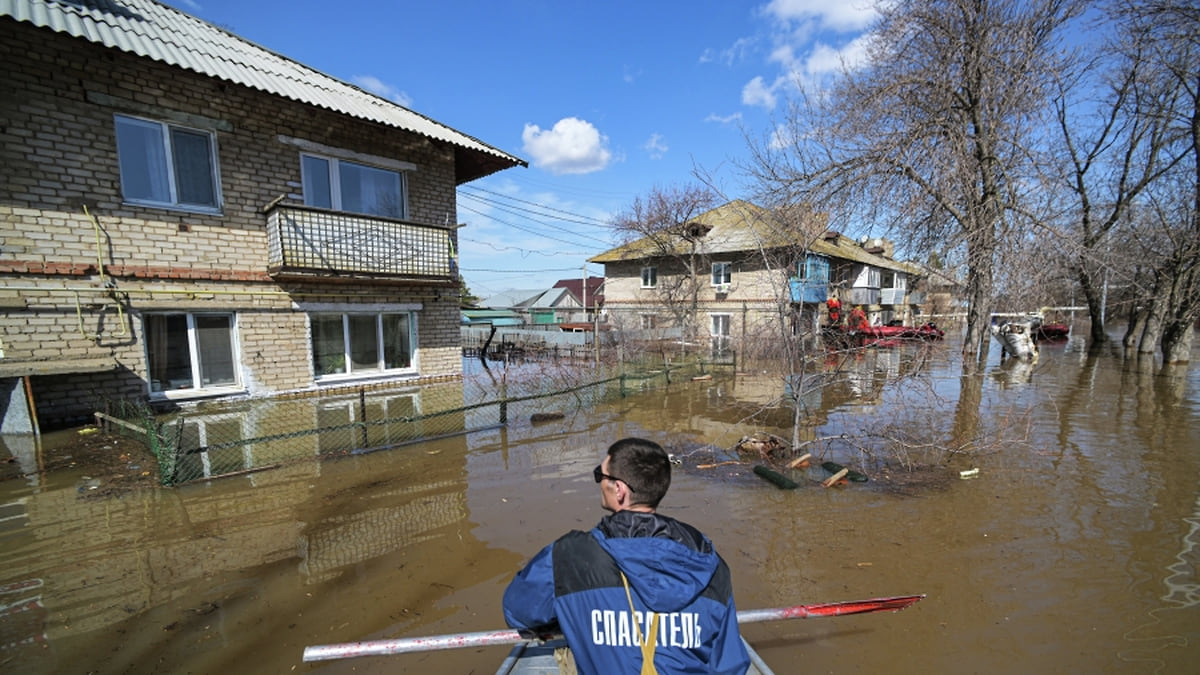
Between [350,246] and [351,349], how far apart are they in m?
2.14

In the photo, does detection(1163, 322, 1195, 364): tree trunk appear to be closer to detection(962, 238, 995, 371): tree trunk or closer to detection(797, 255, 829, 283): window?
detection(962, 238, 995, 371): tree trunk

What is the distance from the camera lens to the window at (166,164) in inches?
271

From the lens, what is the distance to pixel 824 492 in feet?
17.2

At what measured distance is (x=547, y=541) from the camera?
13.7 feet

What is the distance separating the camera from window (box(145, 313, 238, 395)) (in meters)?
7.29

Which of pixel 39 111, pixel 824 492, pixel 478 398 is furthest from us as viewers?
pixel 478 398

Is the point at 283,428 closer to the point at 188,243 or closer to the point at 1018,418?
the point at 188,243

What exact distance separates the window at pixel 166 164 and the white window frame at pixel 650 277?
21.3 meters

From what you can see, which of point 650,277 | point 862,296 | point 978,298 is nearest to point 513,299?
point 650,277

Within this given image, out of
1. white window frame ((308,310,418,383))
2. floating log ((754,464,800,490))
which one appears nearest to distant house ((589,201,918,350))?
white window frame ((308,310,418,383))

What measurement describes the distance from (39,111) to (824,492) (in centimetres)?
1083

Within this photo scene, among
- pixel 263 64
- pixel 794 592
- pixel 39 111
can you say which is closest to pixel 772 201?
pixel 794 592

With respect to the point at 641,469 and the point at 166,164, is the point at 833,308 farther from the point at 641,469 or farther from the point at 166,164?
the point at 166,164

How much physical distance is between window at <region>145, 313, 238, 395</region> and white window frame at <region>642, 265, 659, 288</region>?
21252 mm
